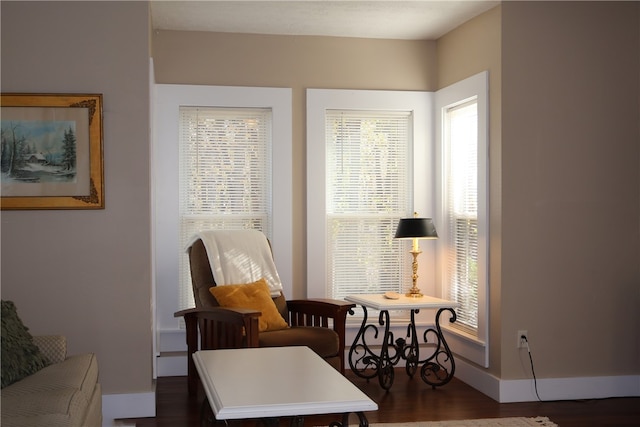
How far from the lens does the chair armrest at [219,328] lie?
465 centimetres

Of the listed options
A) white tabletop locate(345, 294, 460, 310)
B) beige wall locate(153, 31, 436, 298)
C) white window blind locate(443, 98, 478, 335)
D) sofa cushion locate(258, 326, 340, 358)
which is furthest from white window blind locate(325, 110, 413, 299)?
sofa cushion locate(258, 326, 340, 358)

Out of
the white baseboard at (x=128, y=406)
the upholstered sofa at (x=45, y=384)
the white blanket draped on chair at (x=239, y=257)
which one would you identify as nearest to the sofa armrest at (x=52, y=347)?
the upholstered sofa at (x=45, y=384)

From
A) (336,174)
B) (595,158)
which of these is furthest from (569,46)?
(336,174)

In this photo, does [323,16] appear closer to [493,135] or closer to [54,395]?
[493,135]

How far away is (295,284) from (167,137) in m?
1.43

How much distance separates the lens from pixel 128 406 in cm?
467

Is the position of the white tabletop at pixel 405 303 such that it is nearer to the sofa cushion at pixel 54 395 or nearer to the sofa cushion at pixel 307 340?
the sofa cushion at pixel 307 340

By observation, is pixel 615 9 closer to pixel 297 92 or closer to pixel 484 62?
pixel 484 62

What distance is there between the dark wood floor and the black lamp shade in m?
1.02

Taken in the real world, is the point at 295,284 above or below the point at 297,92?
below

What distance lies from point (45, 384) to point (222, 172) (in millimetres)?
2724

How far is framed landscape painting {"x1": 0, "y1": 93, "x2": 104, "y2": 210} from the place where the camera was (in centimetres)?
456

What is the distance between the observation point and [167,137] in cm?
578

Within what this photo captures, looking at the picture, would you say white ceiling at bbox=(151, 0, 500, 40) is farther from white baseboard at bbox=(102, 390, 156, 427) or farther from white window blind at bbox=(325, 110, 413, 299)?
white baseboard at bbox=(102, 390, 156, 427)
